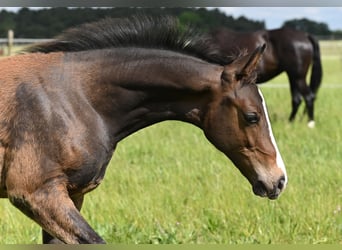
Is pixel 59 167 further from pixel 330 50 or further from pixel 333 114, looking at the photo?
pixel 330 50

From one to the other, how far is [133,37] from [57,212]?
3.46 feet

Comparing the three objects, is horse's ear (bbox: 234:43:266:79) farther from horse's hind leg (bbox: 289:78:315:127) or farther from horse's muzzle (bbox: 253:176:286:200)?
horse's hind leg (bbox: 289:78:315:127)

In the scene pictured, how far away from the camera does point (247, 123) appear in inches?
130

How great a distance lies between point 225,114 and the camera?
333 centimetres

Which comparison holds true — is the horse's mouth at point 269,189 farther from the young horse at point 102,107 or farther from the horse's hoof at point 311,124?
the horse's hoof at point 311,124

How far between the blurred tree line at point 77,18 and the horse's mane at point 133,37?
0.08 metres

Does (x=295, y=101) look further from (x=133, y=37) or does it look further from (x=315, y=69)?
(x=133, y=37)

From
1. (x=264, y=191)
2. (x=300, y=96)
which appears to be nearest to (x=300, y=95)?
(x=300, y=96)

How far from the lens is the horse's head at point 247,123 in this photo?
10.8 ft

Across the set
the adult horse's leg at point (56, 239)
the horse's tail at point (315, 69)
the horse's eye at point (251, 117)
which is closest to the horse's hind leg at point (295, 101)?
the horse's tail at point (315, 69)

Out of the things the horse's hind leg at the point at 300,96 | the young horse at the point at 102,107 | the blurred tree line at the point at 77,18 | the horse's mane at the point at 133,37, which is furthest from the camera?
the horse's hind leg at the point at 300,96

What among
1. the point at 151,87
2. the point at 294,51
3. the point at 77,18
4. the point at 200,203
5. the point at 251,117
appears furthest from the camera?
the point at 294,51

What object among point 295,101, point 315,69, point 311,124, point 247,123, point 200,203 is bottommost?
point 295,101

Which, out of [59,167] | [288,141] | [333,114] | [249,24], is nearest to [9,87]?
[59,167]
